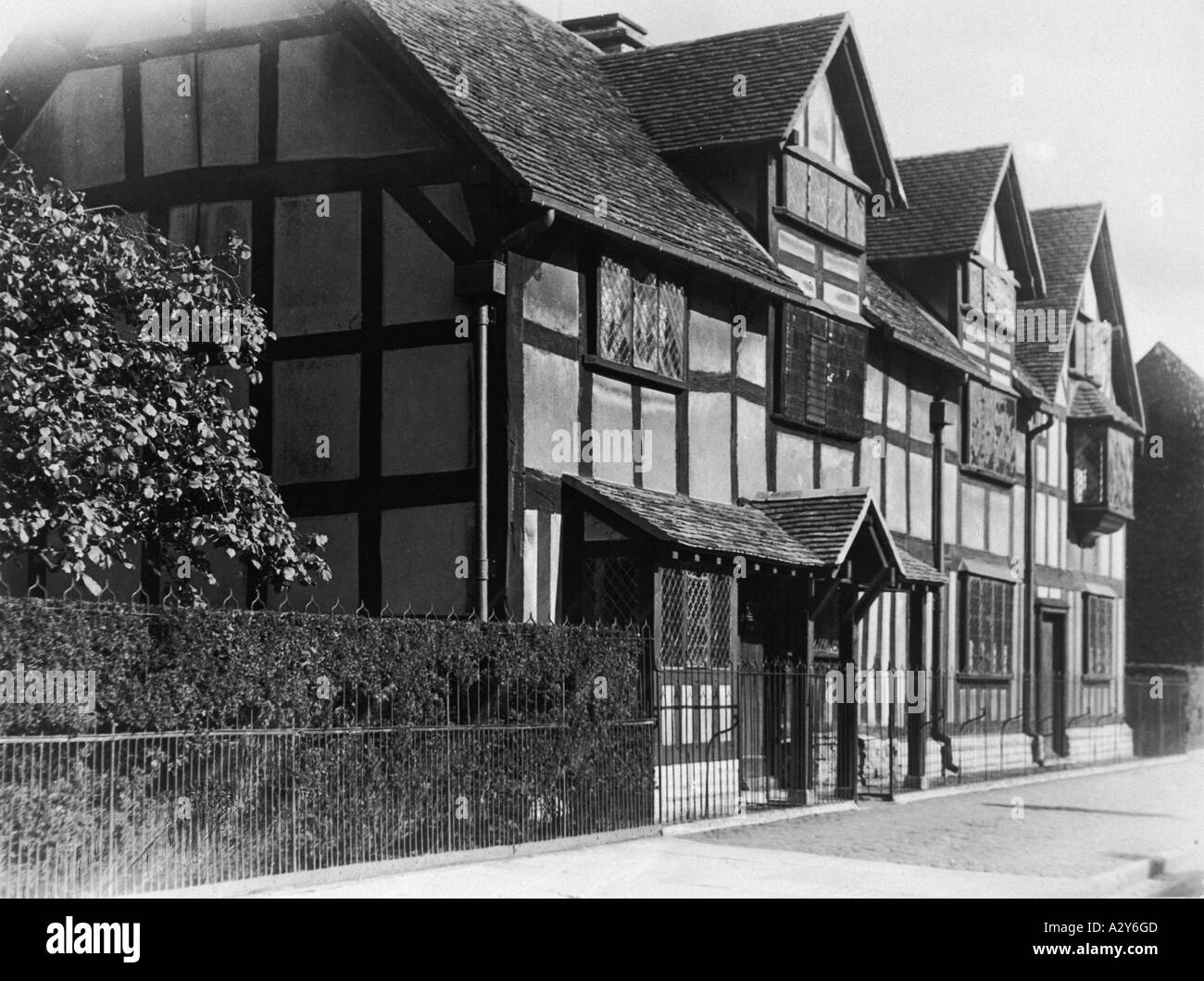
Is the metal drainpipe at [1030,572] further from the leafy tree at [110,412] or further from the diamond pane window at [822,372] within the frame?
the leafy tree at [110,412]

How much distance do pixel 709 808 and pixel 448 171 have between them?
6.95 m

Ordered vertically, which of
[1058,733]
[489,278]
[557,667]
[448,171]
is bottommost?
[1058,733]

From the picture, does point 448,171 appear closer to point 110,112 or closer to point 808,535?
point 110,112

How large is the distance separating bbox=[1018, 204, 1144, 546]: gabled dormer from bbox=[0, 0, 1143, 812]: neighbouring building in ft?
22.9

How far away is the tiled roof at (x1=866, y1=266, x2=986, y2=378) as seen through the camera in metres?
23.6

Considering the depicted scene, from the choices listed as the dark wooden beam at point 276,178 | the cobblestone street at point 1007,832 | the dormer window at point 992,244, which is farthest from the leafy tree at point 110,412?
the dormer window at point 992,244

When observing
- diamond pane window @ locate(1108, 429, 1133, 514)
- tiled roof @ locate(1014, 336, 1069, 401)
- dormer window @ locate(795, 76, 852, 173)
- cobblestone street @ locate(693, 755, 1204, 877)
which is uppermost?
dormer window @ locate(795, 76, 852, 173)

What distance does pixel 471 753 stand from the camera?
45.0 ft

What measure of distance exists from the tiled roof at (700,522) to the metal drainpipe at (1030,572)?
10902 mm

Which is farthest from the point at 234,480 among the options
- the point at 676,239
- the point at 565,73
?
the point at 565,73

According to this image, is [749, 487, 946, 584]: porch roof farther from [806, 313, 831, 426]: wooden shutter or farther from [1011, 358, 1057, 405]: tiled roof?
[1011, 358, 1057, 405]: tiled roof

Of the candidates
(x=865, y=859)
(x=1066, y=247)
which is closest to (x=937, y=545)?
(x=1066, y=247)

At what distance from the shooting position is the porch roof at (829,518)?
19.0 meters

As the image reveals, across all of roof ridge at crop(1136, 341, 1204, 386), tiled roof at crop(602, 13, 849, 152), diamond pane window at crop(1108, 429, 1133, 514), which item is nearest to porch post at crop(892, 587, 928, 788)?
tiled roof at crop(602, 13, 849, 152)
